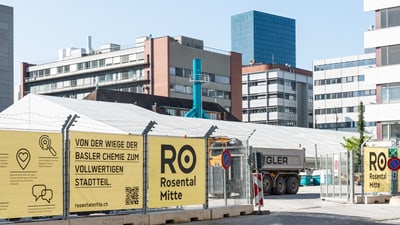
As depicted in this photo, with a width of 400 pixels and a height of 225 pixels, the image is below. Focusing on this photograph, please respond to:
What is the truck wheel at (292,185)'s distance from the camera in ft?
126

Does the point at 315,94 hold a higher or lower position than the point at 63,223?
higher

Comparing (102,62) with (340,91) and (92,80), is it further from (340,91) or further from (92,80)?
(340,91)

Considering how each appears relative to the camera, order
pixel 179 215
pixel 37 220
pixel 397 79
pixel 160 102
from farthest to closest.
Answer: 1. pixel 160 102
2. pixel 397 79
3. pixel 179 215
4. pixel 37 220

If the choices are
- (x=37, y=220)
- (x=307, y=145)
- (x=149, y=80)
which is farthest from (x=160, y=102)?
(x=37, y=220)

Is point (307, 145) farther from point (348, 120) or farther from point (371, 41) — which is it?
point (348, 120)

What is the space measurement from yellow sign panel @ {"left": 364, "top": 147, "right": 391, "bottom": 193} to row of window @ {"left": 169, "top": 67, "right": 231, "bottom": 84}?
81574 mm

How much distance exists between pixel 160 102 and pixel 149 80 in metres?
18.2

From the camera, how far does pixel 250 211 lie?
22.9 m

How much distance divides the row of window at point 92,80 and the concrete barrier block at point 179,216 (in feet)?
306

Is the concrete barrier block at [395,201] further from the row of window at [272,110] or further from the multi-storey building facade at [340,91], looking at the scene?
the row of window at [272,110]

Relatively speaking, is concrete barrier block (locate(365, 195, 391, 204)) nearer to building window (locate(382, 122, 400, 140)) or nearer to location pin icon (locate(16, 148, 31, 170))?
location pin icon (locate(16, 148, 31, 170))

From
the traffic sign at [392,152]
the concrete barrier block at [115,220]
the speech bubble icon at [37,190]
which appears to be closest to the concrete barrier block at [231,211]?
the concrete barrier block at [115,220]

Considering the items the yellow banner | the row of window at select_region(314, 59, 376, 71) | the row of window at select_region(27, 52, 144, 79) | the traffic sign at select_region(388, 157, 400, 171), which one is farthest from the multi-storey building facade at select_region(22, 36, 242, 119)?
the yellow banner

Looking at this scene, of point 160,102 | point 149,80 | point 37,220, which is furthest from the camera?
point 149,80
